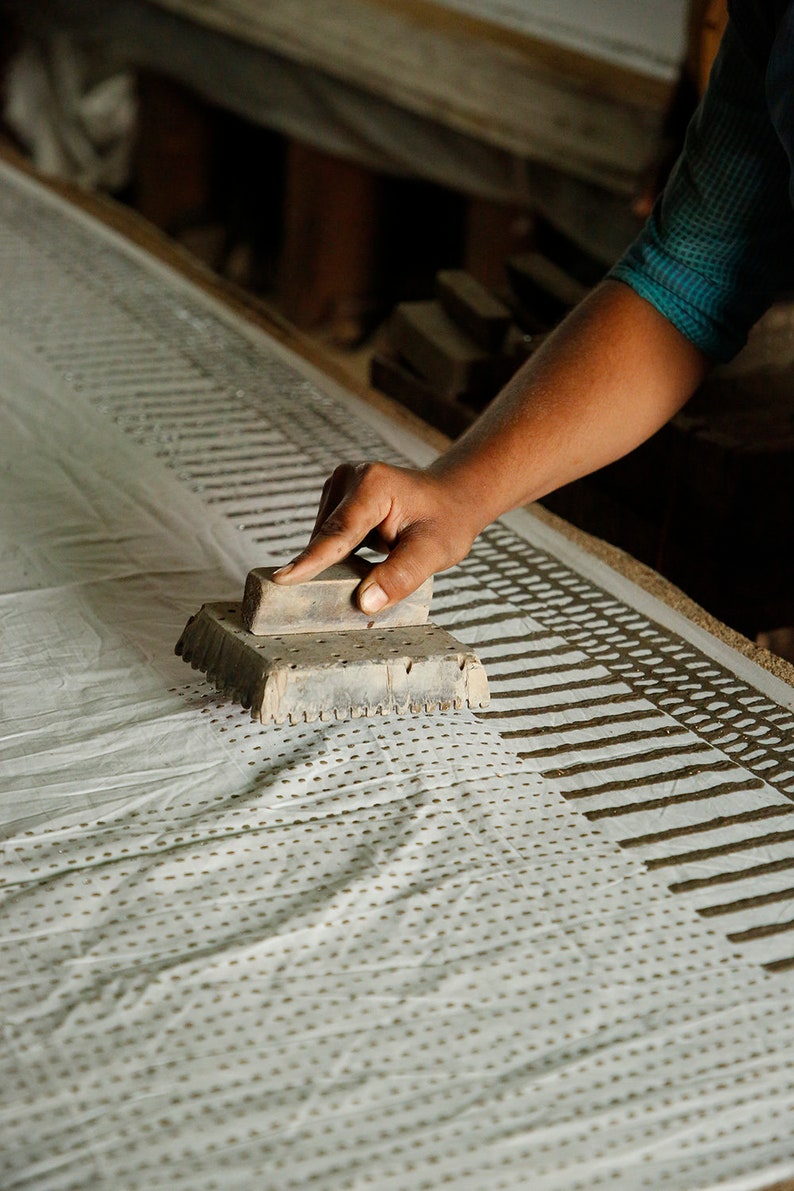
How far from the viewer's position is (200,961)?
1.08m

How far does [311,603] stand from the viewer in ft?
4.58

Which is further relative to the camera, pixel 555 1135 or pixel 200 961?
pixel 200 961

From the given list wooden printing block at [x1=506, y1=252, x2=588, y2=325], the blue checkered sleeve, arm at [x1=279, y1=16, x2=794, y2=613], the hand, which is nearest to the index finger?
the hand

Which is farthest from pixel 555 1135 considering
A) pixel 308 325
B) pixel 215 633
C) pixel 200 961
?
pixel 308 325

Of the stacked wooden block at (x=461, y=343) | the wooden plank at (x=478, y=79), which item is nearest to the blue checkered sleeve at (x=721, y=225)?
the stacked wooden block at (x=461, y=343)

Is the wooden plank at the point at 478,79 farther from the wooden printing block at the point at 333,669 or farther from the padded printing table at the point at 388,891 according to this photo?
the wooden printing block at the point at 333,669

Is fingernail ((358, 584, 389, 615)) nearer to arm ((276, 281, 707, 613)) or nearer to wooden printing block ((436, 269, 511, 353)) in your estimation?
arm ((276, 281, 707, 613))

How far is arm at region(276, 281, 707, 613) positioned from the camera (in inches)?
57.0

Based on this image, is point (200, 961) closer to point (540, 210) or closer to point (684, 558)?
point (684, 558)

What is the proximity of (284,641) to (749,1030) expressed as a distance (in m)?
0.58

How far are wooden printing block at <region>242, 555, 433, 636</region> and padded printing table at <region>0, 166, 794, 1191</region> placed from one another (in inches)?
4.2

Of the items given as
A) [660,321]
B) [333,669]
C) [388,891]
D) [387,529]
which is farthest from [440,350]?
[388,891]

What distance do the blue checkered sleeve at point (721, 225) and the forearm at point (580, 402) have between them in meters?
0.03

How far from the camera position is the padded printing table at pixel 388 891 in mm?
955
